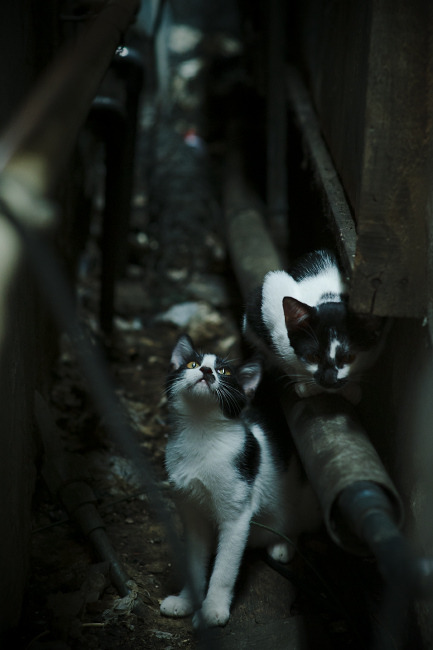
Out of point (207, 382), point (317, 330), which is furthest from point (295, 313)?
point (207, 382)

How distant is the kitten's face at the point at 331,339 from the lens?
261cm

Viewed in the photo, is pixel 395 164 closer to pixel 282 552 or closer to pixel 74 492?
pixel 282 552

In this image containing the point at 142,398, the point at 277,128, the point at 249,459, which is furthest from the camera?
the point at 277,128

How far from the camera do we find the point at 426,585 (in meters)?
1.84

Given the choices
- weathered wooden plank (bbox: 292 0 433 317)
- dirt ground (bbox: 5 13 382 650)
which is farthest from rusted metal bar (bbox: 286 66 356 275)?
dirt ground (bbox: 5 13 382 650)

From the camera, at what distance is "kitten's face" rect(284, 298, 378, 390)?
103 inches

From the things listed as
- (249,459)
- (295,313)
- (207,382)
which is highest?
(295,313)

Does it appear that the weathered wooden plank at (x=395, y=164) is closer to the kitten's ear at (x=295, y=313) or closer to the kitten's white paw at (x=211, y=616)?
the kitten's ear at (x=295, y=313)

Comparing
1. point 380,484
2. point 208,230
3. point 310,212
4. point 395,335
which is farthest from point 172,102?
point 380,484

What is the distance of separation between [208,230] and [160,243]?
534mm

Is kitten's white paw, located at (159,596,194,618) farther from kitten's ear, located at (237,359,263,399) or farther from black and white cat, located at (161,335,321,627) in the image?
kitten's ear, located at (237,359,263,399)

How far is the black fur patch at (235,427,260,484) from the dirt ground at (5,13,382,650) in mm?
524

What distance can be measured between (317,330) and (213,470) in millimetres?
712

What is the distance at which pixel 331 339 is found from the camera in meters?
2.61
